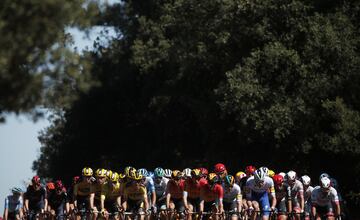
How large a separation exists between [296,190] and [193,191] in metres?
2.79

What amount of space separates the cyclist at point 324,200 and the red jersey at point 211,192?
234 centimetres

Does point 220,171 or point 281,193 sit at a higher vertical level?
point 220,171

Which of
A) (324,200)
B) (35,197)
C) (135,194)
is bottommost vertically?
(324,200)

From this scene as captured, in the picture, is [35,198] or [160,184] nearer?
[160,184]

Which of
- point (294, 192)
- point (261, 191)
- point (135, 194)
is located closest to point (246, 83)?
point (294, 192)

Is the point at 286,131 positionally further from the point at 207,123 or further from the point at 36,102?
the point at 36,102

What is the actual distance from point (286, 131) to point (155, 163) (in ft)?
65.5

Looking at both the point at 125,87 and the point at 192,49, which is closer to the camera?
the point at 192,49

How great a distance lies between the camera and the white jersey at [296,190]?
26953mm

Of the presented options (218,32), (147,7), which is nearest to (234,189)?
(218,32)

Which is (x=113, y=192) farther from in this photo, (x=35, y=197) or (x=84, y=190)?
(x=35, y=197)

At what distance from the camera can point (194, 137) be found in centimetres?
6044

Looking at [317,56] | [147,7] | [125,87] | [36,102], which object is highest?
[147,7]

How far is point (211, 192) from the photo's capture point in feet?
85.4
